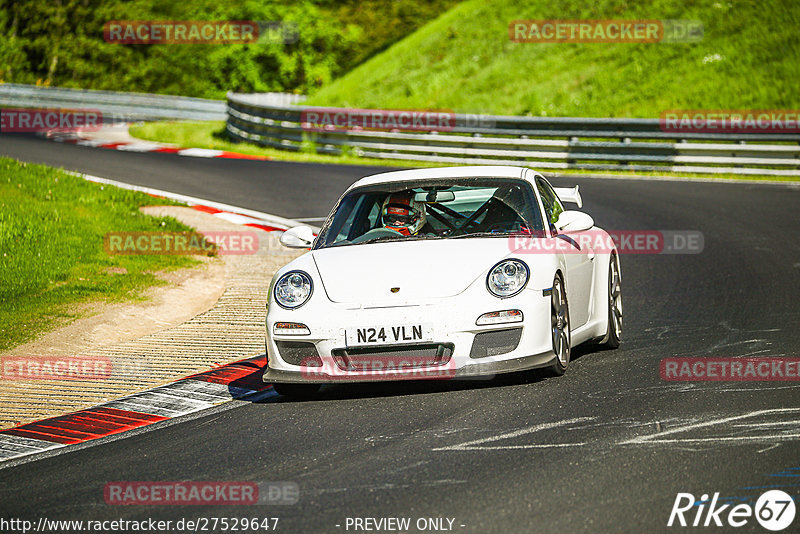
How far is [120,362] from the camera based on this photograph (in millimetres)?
8617

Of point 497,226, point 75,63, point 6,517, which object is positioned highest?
point 75,63

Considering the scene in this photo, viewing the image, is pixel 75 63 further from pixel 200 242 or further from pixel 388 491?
pixel 388 491

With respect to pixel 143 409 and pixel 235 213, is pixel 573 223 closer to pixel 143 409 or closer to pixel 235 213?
pixel 143 409

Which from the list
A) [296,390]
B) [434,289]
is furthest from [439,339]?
[296,390]

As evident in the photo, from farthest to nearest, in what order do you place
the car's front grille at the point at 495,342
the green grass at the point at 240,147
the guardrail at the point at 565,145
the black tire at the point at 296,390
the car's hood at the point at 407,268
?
the green grass at the point at 240,147 → the guardrail at the point at 565,145 → the black tire at the point at 296,390 → the car's hood at the point at 407,268 → the car's front grille at the point at 495,342

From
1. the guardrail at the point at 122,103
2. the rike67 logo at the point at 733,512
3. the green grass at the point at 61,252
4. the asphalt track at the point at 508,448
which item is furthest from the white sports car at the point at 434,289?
the guardrail at the point at 122,103

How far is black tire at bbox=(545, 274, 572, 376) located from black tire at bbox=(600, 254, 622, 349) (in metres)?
0.88

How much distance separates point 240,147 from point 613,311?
21523 millimetres

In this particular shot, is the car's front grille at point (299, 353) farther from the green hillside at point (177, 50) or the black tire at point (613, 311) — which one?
the green hillside at point (177, 50)

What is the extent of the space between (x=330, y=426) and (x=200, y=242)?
770 cm

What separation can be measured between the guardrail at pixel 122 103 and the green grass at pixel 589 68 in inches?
155

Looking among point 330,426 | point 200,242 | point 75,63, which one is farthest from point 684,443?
point 75,63

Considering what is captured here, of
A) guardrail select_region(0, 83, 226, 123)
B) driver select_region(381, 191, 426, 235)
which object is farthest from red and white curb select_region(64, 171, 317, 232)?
guardrail select_region(0, 83, 226, 123)

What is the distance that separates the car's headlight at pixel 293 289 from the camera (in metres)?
6.93
